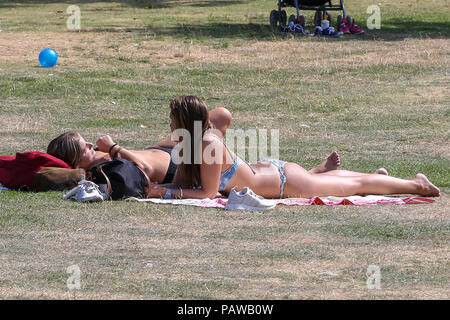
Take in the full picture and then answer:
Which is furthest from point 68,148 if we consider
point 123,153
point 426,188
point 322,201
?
point 426,188

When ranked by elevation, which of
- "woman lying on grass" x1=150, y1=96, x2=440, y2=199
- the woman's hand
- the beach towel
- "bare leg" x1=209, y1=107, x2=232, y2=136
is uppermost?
"bare leg" x1=209, y1=107, x2=232, y2=136

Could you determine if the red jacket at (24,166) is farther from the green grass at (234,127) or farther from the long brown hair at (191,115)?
the long brown hair at (191,115)

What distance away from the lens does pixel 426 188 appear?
6.39m

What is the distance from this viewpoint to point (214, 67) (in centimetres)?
1307

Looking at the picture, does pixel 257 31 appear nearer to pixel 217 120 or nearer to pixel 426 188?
pixel 217 120

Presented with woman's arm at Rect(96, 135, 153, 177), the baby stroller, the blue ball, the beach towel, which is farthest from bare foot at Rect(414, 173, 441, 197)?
the baby stroller

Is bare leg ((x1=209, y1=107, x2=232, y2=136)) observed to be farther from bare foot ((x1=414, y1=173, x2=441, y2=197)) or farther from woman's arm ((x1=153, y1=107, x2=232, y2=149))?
bare foot ((x1=414, y1=173, x2=441, y2=197))

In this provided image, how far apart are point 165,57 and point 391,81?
371 centimetres

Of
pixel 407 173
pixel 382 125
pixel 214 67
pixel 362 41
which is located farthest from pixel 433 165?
pixel 362 41

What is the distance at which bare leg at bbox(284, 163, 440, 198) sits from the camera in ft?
21.0

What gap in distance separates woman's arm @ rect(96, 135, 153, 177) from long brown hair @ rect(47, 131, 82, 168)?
17cm

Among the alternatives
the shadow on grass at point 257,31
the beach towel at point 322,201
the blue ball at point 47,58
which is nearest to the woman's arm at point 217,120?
the beach towel at point 322,201

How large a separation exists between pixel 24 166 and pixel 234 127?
3.31m

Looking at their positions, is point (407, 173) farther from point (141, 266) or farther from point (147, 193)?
point (141, 266)
